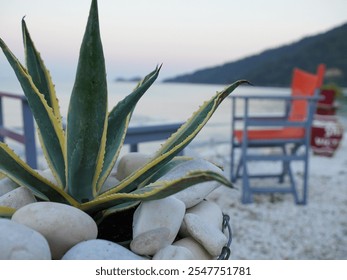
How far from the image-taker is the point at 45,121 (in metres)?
0.82

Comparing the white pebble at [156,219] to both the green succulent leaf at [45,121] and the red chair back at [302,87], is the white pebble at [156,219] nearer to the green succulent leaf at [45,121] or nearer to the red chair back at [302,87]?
the green succulent leaf at [45,121]

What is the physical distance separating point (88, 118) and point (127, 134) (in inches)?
42.5

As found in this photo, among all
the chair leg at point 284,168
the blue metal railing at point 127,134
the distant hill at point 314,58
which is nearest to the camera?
the blue metal railing at point 127,134

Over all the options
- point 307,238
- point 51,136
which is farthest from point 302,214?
point 51,136

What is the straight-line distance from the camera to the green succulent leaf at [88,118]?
65 cm

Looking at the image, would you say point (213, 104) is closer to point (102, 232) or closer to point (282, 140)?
point (102, 232)

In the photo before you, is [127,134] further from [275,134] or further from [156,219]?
[275,134]

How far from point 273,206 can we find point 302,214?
23 cm

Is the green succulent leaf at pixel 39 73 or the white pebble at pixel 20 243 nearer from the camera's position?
the white pebble at pixel 20 243

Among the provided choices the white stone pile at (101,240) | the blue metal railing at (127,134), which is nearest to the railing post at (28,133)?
the blue metal railing at (127,134)

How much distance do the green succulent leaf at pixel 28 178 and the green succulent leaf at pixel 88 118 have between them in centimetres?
3

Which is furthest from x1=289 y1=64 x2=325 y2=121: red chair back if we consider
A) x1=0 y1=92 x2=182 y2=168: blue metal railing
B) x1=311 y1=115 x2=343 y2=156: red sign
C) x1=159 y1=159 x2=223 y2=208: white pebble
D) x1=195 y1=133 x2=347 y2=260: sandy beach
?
x1=159 y1=159 x2=223 y2=208: white pebble

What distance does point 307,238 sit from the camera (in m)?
2.35

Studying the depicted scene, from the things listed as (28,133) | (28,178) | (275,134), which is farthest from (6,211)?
(275,134)
